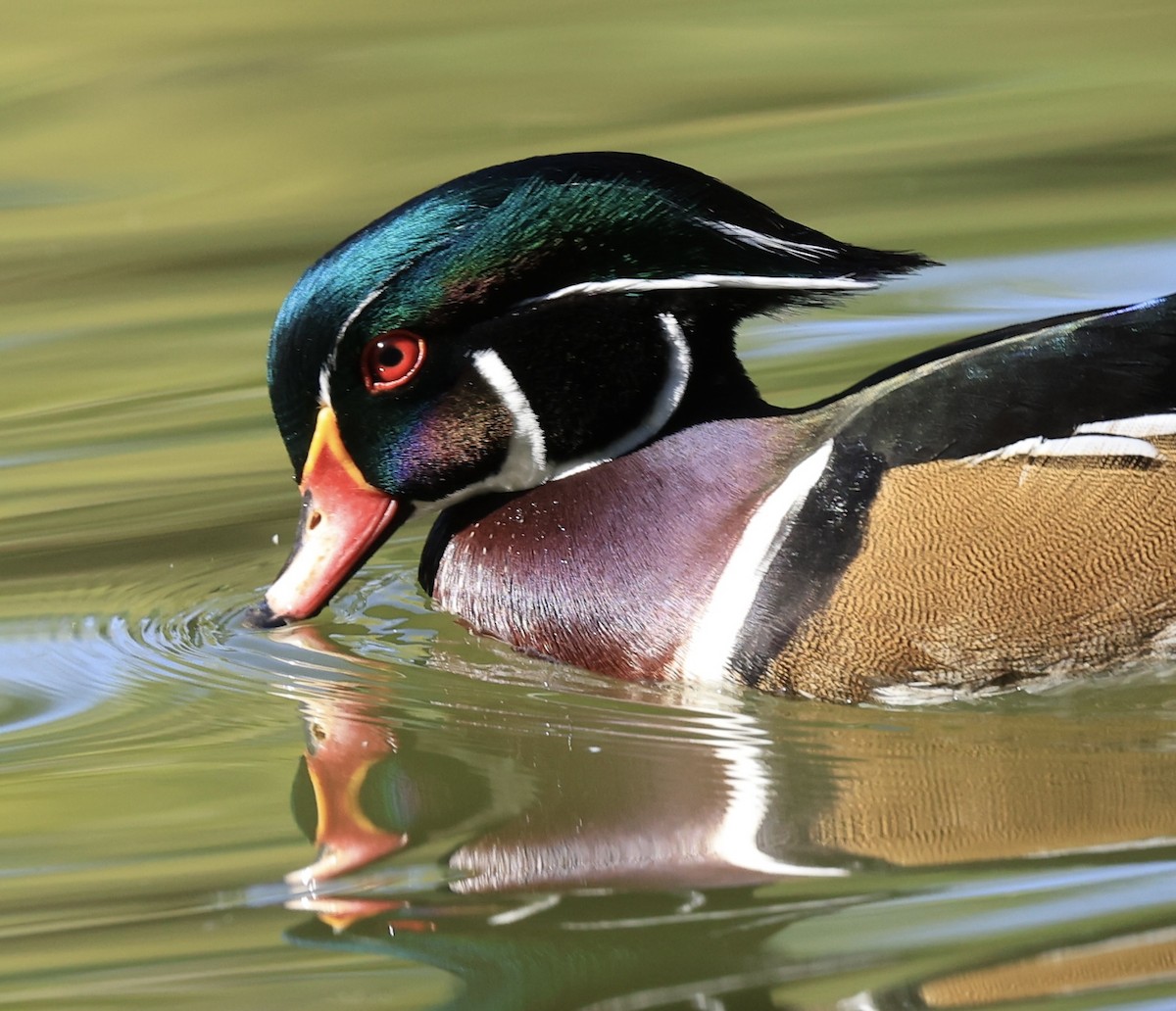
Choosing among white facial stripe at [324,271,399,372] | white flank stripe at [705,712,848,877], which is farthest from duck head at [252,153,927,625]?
white flank stripe at [705,712,848,877]

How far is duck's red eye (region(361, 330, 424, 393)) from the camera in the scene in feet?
16.3

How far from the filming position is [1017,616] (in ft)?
15.1

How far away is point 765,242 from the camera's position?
493cm

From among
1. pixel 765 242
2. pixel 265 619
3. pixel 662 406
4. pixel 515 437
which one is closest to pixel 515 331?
pixel 515 437

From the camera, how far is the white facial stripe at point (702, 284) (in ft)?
16.3

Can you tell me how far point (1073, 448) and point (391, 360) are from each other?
60.6 inches

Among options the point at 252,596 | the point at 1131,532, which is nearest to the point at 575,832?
the point at 1131,532

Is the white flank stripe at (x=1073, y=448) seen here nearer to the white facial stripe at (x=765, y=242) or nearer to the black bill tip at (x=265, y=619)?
the white facial stripe at (x=765, y=242)

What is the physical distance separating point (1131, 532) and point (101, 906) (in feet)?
7.34

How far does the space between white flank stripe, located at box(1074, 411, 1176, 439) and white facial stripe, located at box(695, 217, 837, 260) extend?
29.1 inches

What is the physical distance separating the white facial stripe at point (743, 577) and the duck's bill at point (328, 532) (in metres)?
0.87

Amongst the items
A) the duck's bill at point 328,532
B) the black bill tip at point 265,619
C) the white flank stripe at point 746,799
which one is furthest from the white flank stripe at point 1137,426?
the black bill tip at point 265,619

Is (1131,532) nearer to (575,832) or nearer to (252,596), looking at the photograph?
(575,832)

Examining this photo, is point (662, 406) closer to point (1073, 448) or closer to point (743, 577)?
point (743, 577)
